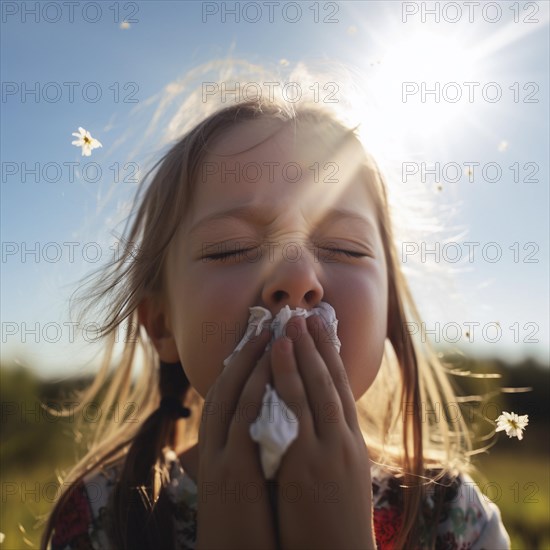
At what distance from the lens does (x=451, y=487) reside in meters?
3.28

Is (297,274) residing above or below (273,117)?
below

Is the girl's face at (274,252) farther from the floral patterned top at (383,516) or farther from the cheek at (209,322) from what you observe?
the floral patterned top at (383,516)

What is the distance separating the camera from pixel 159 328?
11.3 ft

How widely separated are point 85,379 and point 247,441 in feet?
8.68

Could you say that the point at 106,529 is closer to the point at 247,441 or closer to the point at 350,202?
the point at 247,441

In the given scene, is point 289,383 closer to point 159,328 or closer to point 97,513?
point 159,328

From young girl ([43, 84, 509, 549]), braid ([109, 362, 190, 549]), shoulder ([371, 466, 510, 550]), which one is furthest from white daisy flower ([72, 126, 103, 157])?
shoulder ([371, 466, 510, 550])

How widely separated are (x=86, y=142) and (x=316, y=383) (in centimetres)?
208

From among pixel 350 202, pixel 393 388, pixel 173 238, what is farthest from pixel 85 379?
pixel 350 202

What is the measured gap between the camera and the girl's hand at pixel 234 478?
2.07 m

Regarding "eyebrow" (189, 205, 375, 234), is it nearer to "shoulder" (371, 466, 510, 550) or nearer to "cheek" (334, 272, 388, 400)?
"cheek" (334, 272, 388, 400)

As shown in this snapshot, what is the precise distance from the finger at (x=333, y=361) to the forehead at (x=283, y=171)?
650 millimetres

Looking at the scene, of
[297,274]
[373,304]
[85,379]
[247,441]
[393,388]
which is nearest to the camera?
[247,441]

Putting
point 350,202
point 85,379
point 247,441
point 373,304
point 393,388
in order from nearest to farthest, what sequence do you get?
point 247,441 → point 373,304 → point 350,202 → point 393,388 → point 85,379
